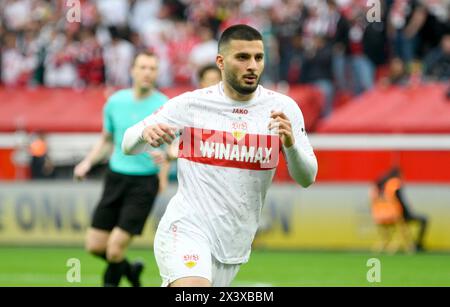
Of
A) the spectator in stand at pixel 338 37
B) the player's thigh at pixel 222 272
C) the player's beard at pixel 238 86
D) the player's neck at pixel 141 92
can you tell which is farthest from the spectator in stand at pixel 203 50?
the player's thigh at pixel 222 272

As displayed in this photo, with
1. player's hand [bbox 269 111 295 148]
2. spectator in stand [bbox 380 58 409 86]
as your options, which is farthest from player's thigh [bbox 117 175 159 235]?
spectator in stand [bbox 380 58 409 86]

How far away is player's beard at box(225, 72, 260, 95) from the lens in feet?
27.1

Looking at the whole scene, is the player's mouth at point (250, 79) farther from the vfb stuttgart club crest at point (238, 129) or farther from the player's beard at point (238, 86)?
the vfb stuttgart club crest at point (238, 129)

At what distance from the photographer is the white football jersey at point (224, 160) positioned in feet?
27.6

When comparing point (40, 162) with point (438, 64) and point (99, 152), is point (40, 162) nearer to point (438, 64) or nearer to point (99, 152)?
point (438, 64)

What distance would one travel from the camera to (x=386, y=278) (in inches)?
578

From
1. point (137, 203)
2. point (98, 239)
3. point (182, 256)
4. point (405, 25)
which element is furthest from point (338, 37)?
point (182, 256)

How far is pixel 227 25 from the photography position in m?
22.6

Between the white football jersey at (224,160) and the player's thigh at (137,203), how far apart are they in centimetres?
369

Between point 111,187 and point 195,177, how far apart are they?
13.4 ft

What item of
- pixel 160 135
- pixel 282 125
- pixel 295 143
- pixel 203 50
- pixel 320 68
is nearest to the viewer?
pixel 282 125

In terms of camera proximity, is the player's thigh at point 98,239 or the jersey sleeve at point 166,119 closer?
the jersey sleeve at point 166,119

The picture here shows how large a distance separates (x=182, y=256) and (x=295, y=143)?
112 centimetres

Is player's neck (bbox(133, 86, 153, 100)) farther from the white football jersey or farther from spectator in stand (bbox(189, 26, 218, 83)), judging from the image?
spectator in stand (bbox(189, 26, 218, 83))
